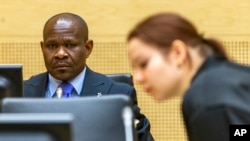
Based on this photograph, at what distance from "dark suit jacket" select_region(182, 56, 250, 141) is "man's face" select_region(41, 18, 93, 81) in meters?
1.69

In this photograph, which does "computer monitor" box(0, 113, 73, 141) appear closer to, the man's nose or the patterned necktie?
the patterned necktie

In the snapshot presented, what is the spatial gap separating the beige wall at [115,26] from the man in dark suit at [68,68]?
5.40 ft

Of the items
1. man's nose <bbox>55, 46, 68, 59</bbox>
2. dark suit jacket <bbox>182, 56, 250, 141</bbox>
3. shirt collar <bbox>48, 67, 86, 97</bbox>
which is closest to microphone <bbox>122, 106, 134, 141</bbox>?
dark suit jacket <bbox>182, 56, 250, 141</bbox>

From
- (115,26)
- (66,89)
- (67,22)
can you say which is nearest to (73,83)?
(66,89)

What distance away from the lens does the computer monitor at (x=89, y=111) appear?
87.6 inches

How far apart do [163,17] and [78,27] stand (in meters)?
1.68

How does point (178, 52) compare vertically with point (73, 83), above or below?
above

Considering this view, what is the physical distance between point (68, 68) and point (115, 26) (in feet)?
6.21

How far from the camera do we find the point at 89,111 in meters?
2.24

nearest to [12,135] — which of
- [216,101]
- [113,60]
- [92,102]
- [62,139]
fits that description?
[62,139]

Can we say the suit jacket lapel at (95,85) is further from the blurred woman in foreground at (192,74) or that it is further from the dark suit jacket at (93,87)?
the blurred woman in foreground at (192,74)

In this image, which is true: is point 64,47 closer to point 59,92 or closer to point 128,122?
point 59,92

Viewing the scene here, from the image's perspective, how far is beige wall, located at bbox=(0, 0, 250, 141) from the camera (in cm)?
536

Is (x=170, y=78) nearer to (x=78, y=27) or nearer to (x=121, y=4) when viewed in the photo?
(x=78, y=27)
